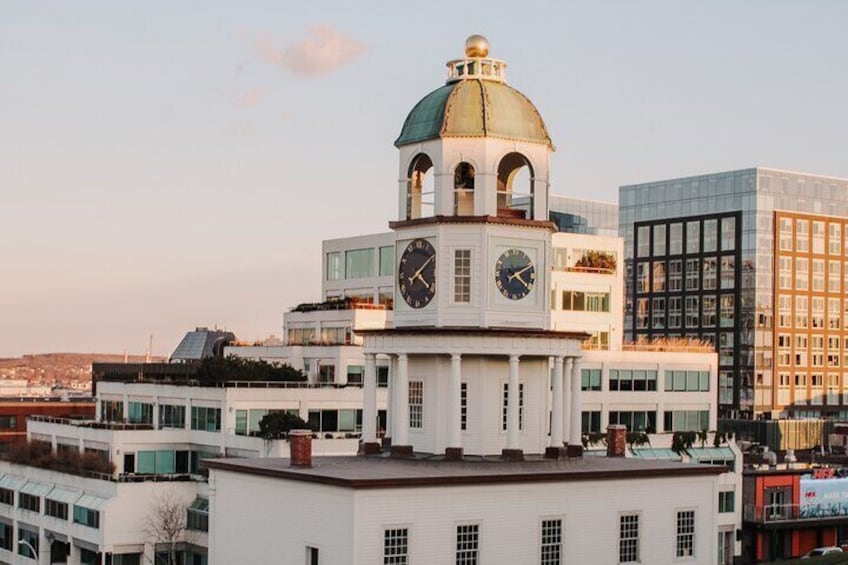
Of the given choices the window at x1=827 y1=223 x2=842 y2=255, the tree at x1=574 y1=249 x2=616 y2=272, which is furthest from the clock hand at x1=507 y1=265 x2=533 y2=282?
the window at x1=827 y1=223 x2=842 y2=255

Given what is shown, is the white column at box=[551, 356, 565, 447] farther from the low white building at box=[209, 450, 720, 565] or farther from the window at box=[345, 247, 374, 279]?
the window at box=[345, 247, 374, 279]

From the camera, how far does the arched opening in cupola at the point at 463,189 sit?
195 ft

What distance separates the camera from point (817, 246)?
198 metres

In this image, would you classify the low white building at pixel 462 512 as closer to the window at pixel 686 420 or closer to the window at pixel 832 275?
the window at pixel 686 420

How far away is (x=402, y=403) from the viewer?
57.2 meters

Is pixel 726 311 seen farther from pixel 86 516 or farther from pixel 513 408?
pixel 513 408

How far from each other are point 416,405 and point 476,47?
49.1 ft

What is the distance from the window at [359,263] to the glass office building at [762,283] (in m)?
68.3

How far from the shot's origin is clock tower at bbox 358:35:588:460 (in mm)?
57062

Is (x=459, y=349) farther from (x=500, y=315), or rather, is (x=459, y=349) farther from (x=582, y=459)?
(x=582, y=459)

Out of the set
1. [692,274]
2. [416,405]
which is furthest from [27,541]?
[692,274]

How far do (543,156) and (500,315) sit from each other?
719 centimetres

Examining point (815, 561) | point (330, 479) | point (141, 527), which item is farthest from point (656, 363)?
point (330, 479)

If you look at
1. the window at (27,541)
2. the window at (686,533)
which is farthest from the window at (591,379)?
the window at (686,533)
